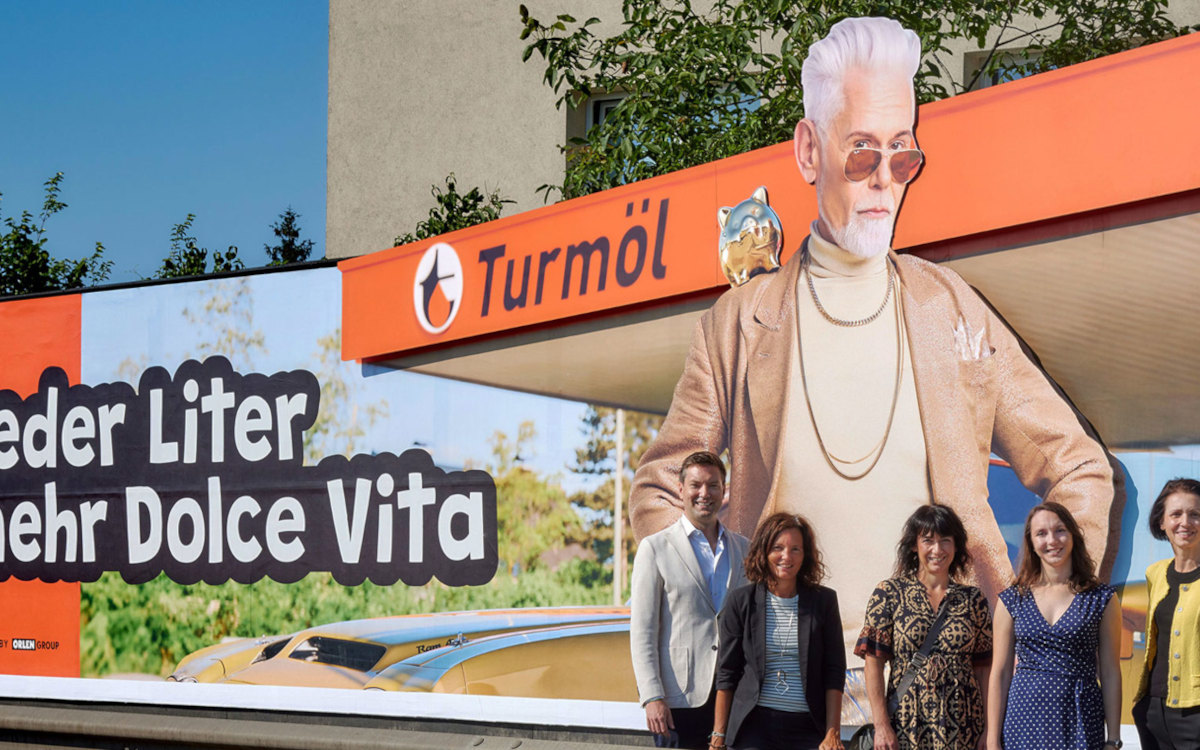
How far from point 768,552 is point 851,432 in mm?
852

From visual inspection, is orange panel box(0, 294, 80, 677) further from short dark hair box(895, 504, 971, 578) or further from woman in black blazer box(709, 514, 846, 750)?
short dark hair box(895, 504, 971, 578)

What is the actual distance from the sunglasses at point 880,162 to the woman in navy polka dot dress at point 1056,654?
1.83 m

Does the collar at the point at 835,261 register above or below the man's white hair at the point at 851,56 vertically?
below

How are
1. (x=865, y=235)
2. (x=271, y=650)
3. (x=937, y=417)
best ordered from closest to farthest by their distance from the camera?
(x=937, y=417), (x=865, y=235), (x=271, y=650)

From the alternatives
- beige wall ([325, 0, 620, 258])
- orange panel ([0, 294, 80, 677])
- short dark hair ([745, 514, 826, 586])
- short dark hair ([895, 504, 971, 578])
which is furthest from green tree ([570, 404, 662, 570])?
beige wall ([325, 0, 620, 258])

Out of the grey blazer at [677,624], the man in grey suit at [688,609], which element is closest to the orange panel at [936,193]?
the man in grey suit at [688,609]

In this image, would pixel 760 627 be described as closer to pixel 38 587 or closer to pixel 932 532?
pixel 932 532

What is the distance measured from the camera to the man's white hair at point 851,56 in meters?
6.42

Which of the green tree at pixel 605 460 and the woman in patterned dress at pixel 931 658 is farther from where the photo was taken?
the green tree at pixel 605 460

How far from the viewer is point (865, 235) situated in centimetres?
639

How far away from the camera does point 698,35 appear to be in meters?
9.31

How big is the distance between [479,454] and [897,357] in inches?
102

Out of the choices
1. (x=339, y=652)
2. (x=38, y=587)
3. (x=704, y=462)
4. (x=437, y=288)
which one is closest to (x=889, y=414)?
(x=704, y=462)

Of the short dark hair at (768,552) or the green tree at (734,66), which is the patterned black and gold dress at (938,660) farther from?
the green tree at (734,66)
